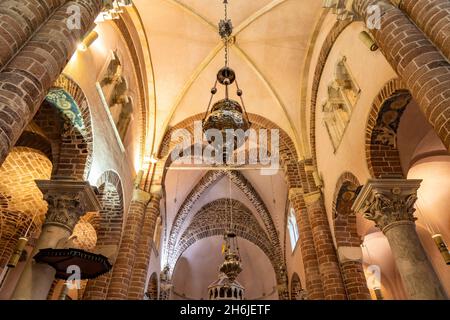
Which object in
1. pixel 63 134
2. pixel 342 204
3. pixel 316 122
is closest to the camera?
pixel 63 134

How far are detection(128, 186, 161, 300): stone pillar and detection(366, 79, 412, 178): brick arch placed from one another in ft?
18.4

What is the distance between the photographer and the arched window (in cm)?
1299

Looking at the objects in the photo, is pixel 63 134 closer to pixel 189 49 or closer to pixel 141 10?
pixel 141 10

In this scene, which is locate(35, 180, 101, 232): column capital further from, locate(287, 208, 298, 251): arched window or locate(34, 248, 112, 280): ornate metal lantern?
locate(287, 208, 298, 251): arched window

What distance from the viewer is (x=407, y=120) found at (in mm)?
7086

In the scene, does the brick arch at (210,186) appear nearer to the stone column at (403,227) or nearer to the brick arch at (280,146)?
the brick arch at (280,146)

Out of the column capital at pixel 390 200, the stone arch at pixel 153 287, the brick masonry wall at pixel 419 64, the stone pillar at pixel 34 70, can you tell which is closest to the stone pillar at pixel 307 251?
the column capital at pixel 390 200

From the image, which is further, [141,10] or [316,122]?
[316,122]

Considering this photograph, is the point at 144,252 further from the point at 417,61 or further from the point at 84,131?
the point at 417,61

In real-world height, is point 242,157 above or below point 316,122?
above

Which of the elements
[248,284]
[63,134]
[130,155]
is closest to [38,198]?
[130,155]
